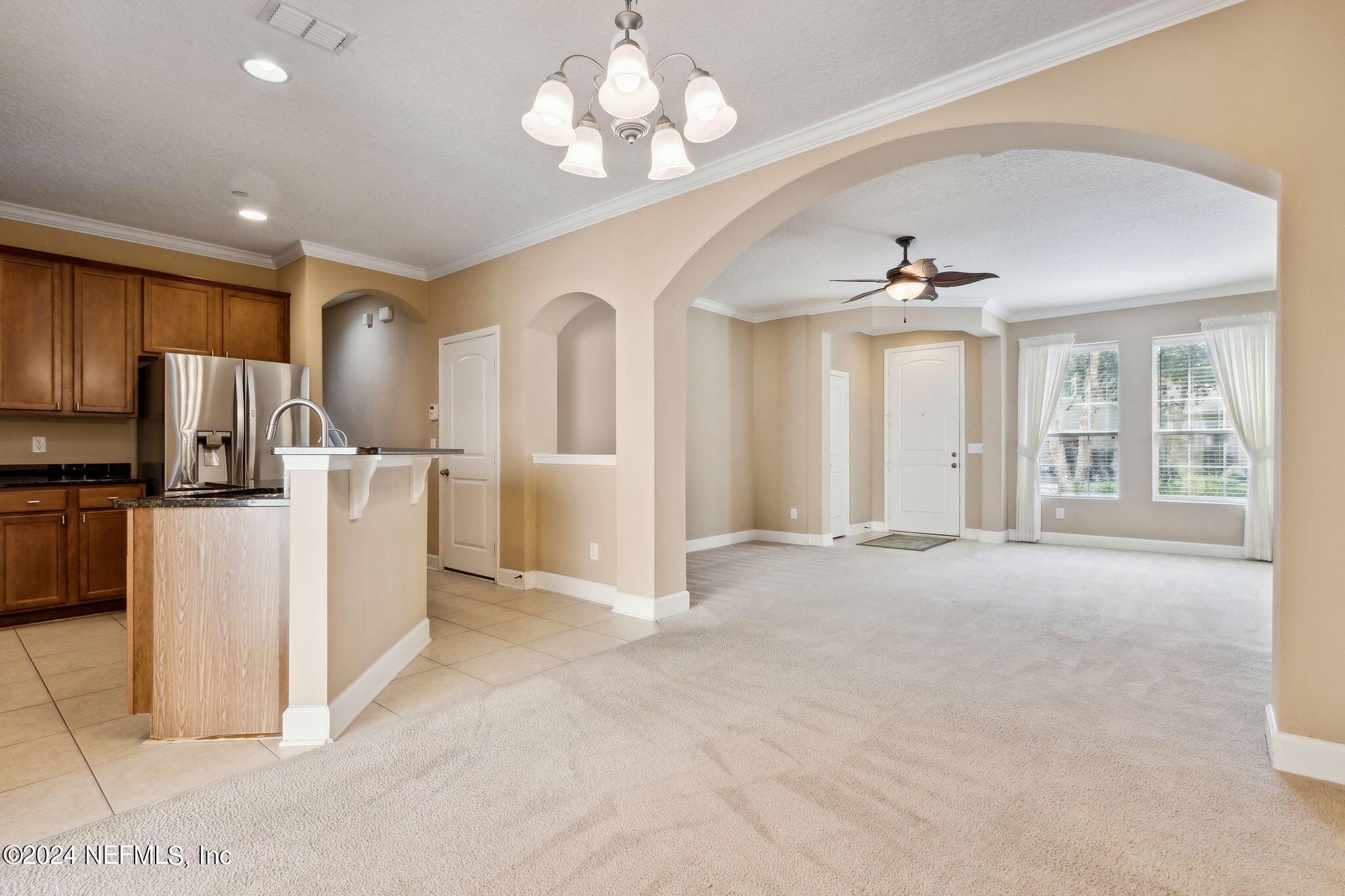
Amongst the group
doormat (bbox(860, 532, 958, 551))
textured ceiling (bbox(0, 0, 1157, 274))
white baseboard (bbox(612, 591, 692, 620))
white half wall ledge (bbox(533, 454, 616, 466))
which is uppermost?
textured ceiling (bbox(0, 0, 1157, 274))

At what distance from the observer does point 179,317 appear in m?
4.70

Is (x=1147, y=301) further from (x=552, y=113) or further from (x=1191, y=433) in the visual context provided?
(x=552, y=113)

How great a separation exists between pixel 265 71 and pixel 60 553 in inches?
134

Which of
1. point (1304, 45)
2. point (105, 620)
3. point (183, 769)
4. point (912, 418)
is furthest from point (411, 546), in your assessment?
point (912, 418)

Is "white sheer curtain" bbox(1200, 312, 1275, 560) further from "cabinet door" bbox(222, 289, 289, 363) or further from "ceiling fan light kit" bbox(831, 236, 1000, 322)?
"cabinet door" bbox(222, 289, 289, 363)

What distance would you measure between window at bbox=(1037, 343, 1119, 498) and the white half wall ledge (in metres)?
5.56

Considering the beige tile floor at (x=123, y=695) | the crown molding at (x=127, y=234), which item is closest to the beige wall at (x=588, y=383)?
the beige tile floor at (x=123, y=695)

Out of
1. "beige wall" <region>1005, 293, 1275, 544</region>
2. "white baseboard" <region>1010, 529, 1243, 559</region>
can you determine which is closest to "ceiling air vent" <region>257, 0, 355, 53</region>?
"beige wall" <region>1005, 293, 1275, 544</region>

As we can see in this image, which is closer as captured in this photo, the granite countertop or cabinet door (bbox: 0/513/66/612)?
the granite countertop

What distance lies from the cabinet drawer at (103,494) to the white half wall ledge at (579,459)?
2623mm

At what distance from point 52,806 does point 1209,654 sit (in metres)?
4.99

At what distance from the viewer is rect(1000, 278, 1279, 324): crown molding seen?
20.1 feet

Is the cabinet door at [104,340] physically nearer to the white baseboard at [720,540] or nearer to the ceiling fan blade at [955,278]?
the white baseboard at [720,540]

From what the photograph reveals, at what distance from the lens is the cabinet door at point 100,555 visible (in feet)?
13.5
